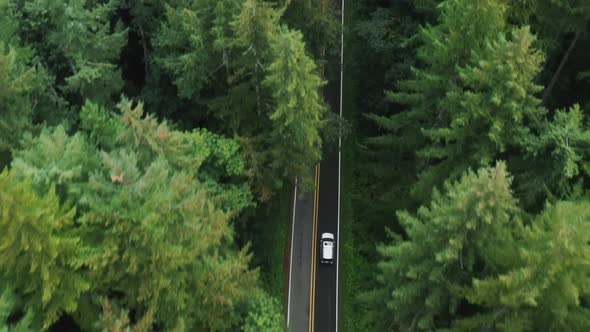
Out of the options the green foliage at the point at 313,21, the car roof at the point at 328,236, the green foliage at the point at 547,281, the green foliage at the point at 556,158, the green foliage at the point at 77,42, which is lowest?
the green foliage at the point at 547,281

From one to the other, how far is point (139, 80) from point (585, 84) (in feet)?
83.4

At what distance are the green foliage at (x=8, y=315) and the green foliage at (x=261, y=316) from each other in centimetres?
979

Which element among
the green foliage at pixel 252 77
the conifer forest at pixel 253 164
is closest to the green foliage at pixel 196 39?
the green foliage at pixel 252 77

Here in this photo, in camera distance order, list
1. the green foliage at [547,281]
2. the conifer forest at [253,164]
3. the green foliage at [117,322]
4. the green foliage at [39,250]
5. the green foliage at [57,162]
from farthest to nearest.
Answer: the green foliage at [57,162] < the green foliage at [547,281] < the conifer forest at [253,164] < the green foliage at [117,322] < the green foliage at [39,250]

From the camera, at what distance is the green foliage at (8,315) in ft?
53.0

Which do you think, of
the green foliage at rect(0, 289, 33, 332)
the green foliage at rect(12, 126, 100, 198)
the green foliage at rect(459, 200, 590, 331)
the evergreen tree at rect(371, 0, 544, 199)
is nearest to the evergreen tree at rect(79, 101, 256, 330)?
the green foliage at rect(12, 126, 100, 198)

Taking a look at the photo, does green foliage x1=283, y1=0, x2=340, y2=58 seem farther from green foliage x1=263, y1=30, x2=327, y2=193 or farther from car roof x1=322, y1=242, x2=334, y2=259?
car roof x1=322, y1=242, x2=334, y2=259

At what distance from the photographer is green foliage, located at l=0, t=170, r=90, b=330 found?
51.8ft

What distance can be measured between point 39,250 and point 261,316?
11.3m

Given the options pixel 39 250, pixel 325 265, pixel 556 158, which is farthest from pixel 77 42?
pixel 556 158

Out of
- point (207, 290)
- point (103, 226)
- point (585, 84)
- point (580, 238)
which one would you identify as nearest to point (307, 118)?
point (207, 290)

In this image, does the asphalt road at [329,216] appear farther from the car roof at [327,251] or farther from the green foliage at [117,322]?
the green foliage at [117,322]

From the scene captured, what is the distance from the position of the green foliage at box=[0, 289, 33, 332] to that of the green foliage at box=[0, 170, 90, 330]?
0.48 metres

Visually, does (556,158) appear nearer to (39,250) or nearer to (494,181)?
(494,181)
